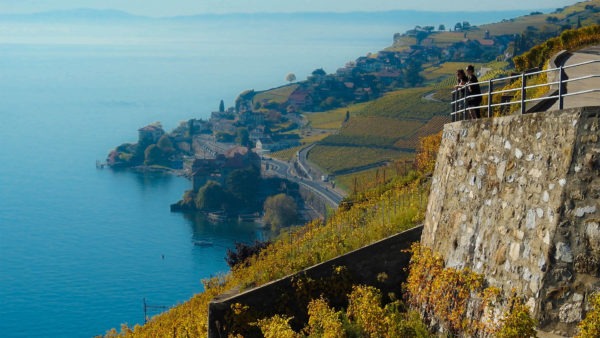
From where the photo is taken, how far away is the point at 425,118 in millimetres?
125750

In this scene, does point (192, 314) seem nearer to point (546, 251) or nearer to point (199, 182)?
point (546, 251)

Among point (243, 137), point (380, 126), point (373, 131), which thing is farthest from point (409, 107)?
point (243, 137)

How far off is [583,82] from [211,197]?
12749 centimetres

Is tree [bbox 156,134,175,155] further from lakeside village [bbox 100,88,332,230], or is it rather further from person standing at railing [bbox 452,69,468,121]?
person standing at railing [bbox 452,69,468,121]

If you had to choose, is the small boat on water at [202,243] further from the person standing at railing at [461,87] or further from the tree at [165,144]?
the person standing at railing at [461,87]

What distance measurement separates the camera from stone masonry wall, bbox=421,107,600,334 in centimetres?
836

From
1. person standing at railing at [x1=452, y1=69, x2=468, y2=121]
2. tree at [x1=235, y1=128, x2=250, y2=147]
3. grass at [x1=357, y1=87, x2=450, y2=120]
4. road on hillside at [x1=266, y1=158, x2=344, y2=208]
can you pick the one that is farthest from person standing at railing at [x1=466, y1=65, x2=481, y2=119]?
tree at [x1=235, y1=128, x2=250, y2=147]

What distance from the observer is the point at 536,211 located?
9031mm

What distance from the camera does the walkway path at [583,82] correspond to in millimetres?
11898

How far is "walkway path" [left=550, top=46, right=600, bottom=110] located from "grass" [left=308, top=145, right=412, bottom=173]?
93485 millimetres

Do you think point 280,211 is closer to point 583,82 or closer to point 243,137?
point 243,137

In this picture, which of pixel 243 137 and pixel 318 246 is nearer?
pixel 318 246

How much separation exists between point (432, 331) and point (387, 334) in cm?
73

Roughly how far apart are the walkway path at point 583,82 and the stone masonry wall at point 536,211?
152 cm
